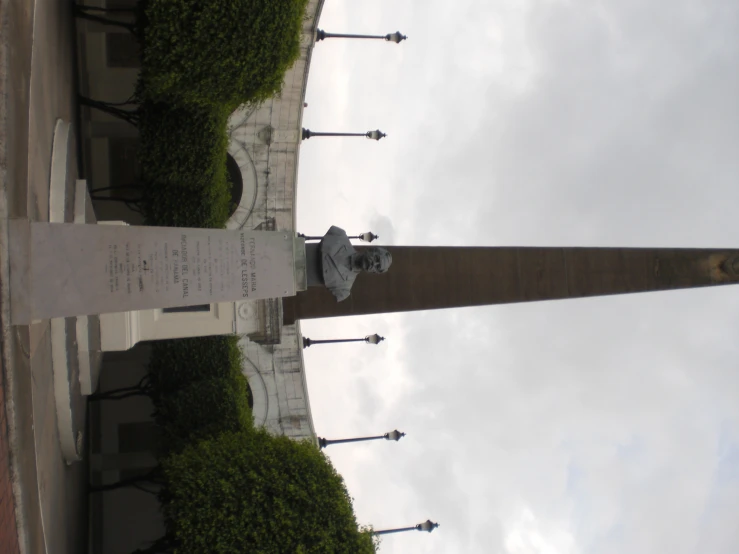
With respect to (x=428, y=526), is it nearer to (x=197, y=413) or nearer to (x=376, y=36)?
(x=197, y=413)

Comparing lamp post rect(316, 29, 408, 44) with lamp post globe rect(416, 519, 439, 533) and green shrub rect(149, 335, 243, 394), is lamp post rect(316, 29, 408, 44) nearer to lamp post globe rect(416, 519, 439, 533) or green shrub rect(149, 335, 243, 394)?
green shrub rect(149, 335, 243, 394)

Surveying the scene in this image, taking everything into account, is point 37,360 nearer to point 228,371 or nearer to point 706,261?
point 228,371

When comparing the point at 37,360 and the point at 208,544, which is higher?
the point at 37,360

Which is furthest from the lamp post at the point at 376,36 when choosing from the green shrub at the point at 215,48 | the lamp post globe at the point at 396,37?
the green shrub at the point at 215,48

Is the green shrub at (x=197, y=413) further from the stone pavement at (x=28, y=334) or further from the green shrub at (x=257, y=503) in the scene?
the stone pavement at (x=28, y=334)

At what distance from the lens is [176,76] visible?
58.3ft

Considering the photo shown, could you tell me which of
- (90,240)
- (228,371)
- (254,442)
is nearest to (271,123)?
(228,371)

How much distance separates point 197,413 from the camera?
66.4 ft

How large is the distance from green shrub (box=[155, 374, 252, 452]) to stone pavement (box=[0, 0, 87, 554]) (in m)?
4.62

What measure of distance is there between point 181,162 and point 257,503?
31.3 feet

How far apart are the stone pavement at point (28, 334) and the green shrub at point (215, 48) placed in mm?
2581

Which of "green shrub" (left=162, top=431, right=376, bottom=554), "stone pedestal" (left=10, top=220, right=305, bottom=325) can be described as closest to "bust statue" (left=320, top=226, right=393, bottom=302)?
"stone pedestal" (left=10, top=220, right=305, bottom=325)

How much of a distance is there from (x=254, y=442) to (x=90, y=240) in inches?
424

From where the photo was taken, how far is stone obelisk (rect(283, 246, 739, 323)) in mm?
16234
